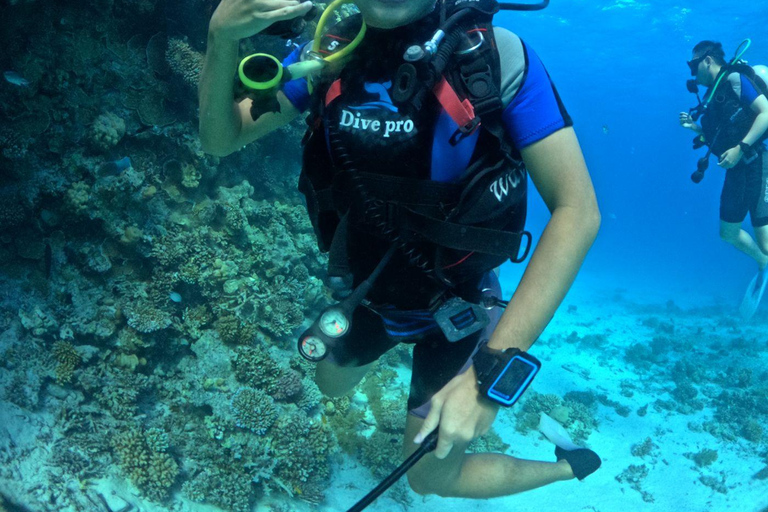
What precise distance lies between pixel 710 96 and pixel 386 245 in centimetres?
1023

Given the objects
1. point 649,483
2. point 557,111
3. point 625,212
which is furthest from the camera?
point 625,212

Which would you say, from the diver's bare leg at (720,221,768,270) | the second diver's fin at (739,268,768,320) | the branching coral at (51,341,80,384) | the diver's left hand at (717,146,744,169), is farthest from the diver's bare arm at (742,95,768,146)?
the branching coral at (51,341,80,384)

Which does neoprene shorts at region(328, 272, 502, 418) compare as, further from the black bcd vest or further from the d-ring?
the d-ring

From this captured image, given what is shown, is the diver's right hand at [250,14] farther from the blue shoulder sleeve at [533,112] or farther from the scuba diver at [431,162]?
the blue shoulder sleeve at [533,112]

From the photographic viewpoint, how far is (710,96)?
926cm

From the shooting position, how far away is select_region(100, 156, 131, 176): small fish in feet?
20.6

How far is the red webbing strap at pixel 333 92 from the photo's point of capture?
231 centimetres

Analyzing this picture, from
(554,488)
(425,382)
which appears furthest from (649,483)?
(425,382)

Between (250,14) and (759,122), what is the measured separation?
1020 cm

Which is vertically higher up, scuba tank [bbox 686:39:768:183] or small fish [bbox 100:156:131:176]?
scuba tank [bbox 686:39:768:183]

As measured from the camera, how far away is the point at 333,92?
232cm

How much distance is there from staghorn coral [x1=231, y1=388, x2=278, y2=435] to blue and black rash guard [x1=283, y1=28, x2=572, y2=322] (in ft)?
13.1

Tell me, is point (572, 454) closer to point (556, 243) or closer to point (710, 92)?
point (556, 243)

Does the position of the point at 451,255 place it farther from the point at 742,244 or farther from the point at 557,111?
the point at 742,244
